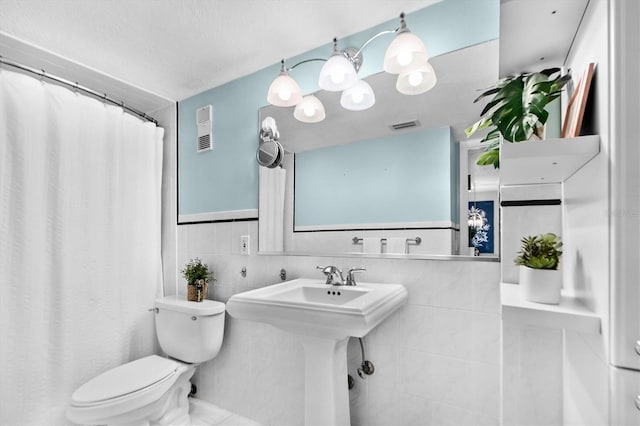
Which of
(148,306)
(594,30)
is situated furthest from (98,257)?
(594,30)

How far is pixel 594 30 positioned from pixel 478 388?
1224 millimetres

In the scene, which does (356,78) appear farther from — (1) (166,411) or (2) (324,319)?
(1) (166,411)

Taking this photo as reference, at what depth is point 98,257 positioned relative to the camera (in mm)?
1857

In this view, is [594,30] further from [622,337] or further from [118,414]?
[118,414]

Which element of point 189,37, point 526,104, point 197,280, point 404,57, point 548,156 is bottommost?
point 197,280

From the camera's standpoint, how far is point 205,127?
83.7 inches

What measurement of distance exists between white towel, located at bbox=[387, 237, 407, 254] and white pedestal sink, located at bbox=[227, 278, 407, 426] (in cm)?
15

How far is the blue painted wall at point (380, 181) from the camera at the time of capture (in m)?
1.35

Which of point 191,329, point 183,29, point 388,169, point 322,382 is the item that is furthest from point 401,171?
point 191,329

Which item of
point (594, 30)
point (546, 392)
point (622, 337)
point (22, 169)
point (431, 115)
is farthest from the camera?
point (22, 169)

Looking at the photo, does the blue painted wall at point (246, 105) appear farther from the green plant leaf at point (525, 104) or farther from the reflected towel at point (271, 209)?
the green plant leaf at point (525, 104)

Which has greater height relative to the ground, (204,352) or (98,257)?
(98,257)

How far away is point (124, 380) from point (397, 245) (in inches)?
59.2

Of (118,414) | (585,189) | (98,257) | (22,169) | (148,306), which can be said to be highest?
(22,169)
